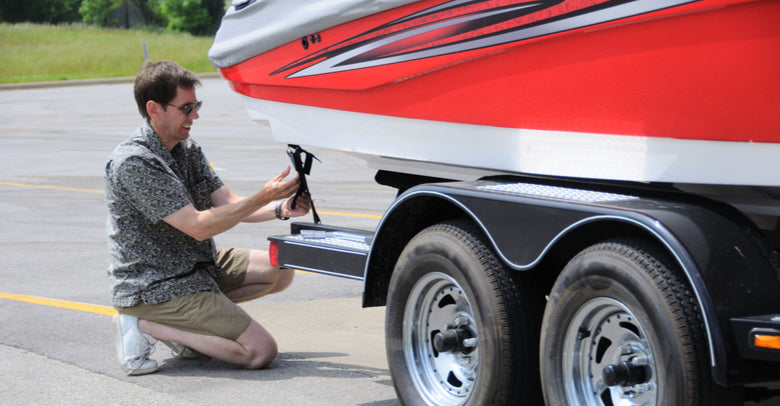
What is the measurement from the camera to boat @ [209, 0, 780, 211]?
3.51m

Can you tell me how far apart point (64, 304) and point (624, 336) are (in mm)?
4261

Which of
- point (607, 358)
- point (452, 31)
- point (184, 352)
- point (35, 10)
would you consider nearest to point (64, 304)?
point (184, 352)

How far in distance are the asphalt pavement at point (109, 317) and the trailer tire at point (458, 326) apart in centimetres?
44

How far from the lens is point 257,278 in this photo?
581cm

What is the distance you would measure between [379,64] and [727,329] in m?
2.14

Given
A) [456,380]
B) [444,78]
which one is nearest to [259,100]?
[444,78]

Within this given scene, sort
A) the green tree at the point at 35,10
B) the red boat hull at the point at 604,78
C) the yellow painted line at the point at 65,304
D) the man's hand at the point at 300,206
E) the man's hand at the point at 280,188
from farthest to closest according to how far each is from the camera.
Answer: the green tree at the point at 35,10, the yellow painted line at the point at 65,304, the man's hand at the point at 300,206, the man's hand at the point at 280,188, the red boat hull at the point at 604,78

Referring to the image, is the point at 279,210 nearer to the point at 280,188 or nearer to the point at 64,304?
the point at 280,188

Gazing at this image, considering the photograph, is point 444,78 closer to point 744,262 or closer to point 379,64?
point 379,64

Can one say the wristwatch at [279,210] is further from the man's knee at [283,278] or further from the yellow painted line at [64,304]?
the yellow painted line at [64,304]

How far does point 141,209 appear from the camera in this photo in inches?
205

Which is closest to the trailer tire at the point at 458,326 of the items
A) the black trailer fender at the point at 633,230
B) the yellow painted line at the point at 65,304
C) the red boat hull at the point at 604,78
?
the black trailer fender at the point at 633,230

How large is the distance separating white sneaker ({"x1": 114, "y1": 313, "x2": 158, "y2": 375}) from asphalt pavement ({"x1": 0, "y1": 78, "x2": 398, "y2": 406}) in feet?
0.19

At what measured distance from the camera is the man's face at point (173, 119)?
17.6ft
